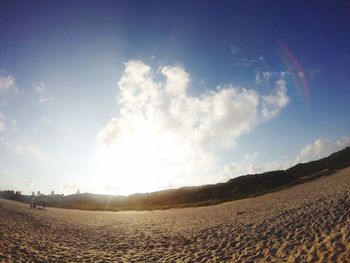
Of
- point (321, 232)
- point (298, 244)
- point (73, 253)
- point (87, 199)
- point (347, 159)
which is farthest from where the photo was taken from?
point (87, 199)

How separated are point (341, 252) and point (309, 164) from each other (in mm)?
55071

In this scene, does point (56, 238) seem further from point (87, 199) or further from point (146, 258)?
point (87, 199)

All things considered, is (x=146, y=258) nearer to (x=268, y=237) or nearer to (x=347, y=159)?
(x=268, y=237)

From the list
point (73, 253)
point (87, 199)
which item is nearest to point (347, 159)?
point (73, 253)

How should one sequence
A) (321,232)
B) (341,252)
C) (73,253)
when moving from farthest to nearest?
(73,253)
(321,232)
(341,252)

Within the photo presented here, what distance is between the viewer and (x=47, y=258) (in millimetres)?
12453

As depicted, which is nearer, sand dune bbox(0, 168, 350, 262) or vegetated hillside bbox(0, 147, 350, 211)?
sand dune bbox(0, 168, 350, 262)

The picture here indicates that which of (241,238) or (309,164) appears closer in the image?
(241,238)

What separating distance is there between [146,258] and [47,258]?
15.0 ft

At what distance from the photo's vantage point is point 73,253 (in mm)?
14172

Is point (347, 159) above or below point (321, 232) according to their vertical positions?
above

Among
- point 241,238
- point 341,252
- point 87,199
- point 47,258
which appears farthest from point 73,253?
point 87,199

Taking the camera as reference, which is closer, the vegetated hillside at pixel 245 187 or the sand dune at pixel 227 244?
the sand dune at pixel 227 244

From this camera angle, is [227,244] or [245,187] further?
[245,187]
